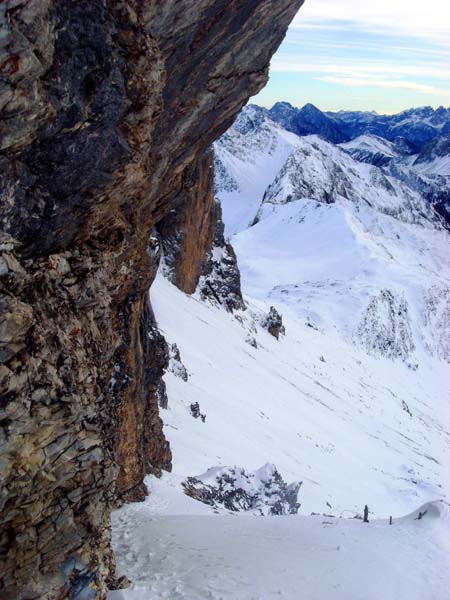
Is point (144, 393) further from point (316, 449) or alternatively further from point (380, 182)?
point (380, 182)

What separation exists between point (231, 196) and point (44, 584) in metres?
117

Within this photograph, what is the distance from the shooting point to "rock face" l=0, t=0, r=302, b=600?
684 centimetres

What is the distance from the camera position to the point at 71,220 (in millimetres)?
8523

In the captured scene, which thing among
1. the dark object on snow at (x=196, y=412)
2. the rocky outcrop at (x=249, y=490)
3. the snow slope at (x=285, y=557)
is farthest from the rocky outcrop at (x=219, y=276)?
the snow slope at (x=285, y=557)

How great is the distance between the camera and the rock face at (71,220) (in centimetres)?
684

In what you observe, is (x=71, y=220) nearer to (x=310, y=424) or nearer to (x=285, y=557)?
(x=285, y=557)

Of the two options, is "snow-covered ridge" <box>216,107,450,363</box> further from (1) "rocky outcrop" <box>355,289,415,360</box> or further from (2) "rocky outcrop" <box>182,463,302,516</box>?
(2) "rocky outcrop" <box>182,463,302,516</box>

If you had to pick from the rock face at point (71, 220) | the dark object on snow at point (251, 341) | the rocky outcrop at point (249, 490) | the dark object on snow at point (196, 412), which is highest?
the rock face at point (71, 220)

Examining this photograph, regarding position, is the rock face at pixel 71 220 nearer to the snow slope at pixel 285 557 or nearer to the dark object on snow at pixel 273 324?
the snow slope at pixel 285 557

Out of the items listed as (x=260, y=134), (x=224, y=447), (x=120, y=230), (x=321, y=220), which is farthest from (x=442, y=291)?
(x=260, y=134)

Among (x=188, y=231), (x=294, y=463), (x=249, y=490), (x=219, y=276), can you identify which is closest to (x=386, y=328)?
(x=219, y=276)

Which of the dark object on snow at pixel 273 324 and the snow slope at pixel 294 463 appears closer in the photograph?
the snow slope at pixel 294 463

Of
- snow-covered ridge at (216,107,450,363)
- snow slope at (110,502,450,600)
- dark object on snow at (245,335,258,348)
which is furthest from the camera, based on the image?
snow-covered ridge at (216,107,450,363)

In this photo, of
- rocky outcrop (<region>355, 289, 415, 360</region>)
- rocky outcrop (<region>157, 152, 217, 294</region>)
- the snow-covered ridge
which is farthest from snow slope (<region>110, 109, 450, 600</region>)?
rocky outcrop (<region>157, 152, 217, 294</region>)
